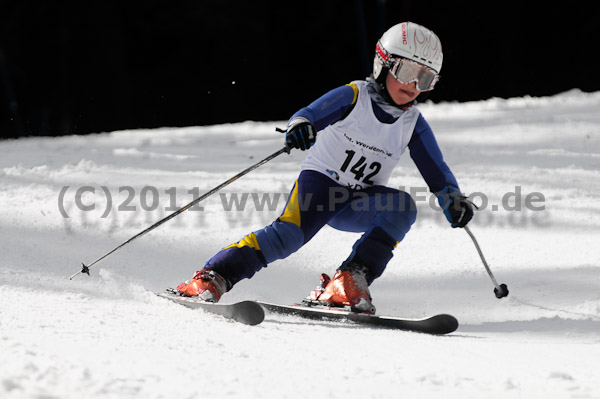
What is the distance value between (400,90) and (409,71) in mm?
86

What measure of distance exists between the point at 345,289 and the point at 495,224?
167 cm

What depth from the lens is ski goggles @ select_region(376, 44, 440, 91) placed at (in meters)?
2.90

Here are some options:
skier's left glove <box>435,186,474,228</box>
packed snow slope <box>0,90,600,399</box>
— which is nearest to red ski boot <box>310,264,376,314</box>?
packed snow slope <box>0,90,600,399</box>

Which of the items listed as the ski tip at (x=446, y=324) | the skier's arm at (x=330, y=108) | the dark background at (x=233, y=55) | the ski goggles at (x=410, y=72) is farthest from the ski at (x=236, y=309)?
the dark background at (x=233, y=55)

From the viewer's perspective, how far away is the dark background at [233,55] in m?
10.6

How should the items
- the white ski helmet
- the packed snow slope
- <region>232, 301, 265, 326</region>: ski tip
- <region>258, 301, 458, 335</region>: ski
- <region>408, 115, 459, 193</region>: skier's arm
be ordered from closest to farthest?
the packed snow slope → <region>232, 301, 265, 326</region>: ski tip → <region>258, 301, 458, 335</region>: ski → the white ski helmet → <region>408, 115, 459, 193</region>: skier's arm

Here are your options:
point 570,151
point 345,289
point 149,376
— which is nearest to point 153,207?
point 345,289

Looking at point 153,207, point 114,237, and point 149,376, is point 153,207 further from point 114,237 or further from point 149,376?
point 149,376

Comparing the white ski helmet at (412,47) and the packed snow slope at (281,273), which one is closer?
the packed snow slope at (281,273)

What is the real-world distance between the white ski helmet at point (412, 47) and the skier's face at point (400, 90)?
0.14 feet

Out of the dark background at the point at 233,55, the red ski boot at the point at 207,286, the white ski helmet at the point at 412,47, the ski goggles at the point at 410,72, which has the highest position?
the dark background at the point at 233,55

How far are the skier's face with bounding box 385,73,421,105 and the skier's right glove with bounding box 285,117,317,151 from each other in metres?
0.42

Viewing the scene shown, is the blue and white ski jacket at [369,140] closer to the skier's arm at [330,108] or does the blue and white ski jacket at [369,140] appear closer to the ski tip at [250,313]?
the skier's arm at [330,108]

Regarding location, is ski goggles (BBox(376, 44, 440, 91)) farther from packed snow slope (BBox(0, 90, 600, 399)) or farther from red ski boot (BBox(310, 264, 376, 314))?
packed snow slope (BBox(0, 90, 600, 399))
